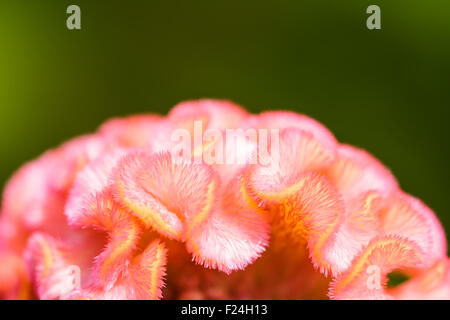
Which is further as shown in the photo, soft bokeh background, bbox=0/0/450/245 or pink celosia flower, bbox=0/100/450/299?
soft bokeh background, bbox=0/0/450/245

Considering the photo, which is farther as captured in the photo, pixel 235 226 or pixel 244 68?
pixel 244 68

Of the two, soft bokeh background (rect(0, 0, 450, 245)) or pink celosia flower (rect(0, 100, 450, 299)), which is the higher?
soft bokeh background (rect(0, 0, 450, 245))

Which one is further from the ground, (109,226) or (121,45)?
(121,45)
